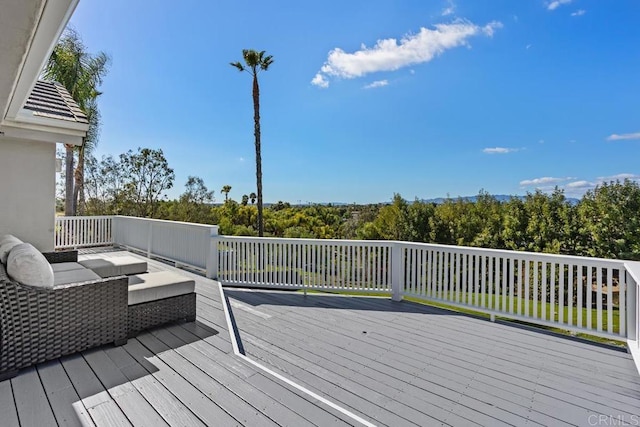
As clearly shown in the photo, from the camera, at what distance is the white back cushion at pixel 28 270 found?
106 inches

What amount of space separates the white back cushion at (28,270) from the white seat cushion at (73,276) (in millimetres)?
450

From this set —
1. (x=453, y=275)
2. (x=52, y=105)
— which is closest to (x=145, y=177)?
(x=52, y=105)

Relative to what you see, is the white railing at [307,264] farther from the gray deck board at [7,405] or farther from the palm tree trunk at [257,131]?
the palm tree trunk at [257,131]

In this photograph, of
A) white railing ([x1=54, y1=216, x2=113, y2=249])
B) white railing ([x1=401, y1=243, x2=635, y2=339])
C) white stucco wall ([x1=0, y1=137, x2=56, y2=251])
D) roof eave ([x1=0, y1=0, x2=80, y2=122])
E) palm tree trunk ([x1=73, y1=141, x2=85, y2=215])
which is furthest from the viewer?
palm tree trunk ([x1=73, y1=141, x2=85, y2=215])

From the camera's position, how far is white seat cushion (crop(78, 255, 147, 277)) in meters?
4.37

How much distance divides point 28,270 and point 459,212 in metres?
25.2

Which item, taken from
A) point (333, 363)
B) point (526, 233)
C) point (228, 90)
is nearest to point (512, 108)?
point (526, 233)

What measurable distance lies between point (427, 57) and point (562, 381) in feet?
44.2

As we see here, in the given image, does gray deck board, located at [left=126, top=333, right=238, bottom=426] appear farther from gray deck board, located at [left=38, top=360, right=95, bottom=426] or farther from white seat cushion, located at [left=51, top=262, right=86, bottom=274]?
white seat cushion, located at [left=51, top=262, right=86, bottom=274]

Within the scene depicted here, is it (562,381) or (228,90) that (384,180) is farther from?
(562,381)

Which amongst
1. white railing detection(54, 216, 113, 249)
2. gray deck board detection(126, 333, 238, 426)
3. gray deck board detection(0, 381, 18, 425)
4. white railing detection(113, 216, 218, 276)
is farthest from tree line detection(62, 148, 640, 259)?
gray deck board detection(0, 381, 18, 425)

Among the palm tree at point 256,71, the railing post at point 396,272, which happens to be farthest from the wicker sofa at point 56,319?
the palm tree at point 256,71

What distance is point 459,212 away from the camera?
2411 centimetres

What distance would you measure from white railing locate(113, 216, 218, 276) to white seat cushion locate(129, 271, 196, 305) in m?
2.25
